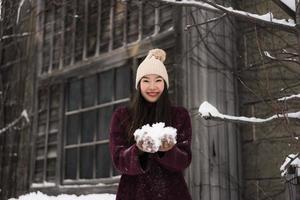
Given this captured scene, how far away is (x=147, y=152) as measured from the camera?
2.36m

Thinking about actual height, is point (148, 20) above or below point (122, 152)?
above

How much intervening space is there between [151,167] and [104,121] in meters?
2.90

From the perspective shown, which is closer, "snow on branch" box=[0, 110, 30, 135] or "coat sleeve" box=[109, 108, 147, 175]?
"coat sleeve" box=[109, 108, 147, 175]

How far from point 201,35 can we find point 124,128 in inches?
71.4

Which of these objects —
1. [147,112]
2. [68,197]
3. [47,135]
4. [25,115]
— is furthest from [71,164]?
[147,112]

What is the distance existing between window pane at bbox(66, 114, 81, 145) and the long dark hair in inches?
123

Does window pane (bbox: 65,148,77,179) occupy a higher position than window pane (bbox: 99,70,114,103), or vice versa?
window pane (bbox: 99,70,114,103)

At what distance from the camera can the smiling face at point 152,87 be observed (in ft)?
8.46

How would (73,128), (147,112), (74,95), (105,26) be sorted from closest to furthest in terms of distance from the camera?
(147,112) → (105,26) → (73,128) → (74,95)

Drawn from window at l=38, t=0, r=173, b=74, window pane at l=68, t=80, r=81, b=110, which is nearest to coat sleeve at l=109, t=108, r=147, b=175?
window at l=38, t=0, r=173, b=74

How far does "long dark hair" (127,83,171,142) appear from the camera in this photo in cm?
253

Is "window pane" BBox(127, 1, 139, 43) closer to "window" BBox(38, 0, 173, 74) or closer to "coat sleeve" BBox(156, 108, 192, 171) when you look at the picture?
"window" BBox(38, 0, 173, 74)

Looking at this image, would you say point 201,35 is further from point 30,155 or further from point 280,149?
point 30,155

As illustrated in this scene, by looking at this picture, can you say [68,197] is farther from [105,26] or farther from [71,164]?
[105,26]
